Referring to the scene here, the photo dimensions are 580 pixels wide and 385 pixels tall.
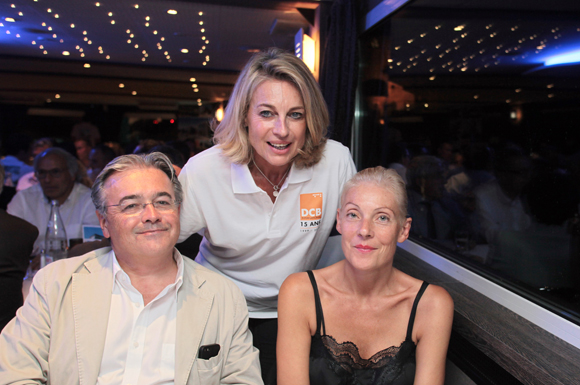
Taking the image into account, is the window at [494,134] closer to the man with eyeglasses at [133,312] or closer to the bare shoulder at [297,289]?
the bare shoulder at [297,289]

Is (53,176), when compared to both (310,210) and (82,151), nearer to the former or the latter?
(310,210)

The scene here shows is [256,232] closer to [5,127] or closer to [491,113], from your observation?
[491,113]

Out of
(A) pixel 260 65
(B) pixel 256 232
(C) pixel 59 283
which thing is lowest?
(C) pixel 59 283

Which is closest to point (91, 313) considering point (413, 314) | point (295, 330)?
point (295, 330)

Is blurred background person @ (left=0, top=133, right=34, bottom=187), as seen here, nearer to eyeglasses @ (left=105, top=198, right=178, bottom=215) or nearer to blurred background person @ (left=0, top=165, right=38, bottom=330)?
blurred background person @ (left=0, top=165, right=38, bottom=330)

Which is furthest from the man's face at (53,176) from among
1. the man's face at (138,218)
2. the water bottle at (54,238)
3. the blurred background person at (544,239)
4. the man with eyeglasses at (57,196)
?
the blurred background person at (544,239)

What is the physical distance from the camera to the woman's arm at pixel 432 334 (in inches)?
56.4

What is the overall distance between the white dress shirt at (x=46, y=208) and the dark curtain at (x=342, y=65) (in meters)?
2.10

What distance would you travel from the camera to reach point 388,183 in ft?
5.13

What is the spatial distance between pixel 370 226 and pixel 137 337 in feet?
2.99

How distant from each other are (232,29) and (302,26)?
1.43 m

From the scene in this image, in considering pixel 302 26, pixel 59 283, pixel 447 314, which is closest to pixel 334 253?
pixel 447 314

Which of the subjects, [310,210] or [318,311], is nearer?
[318,311]

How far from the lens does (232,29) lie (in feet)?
17.2
